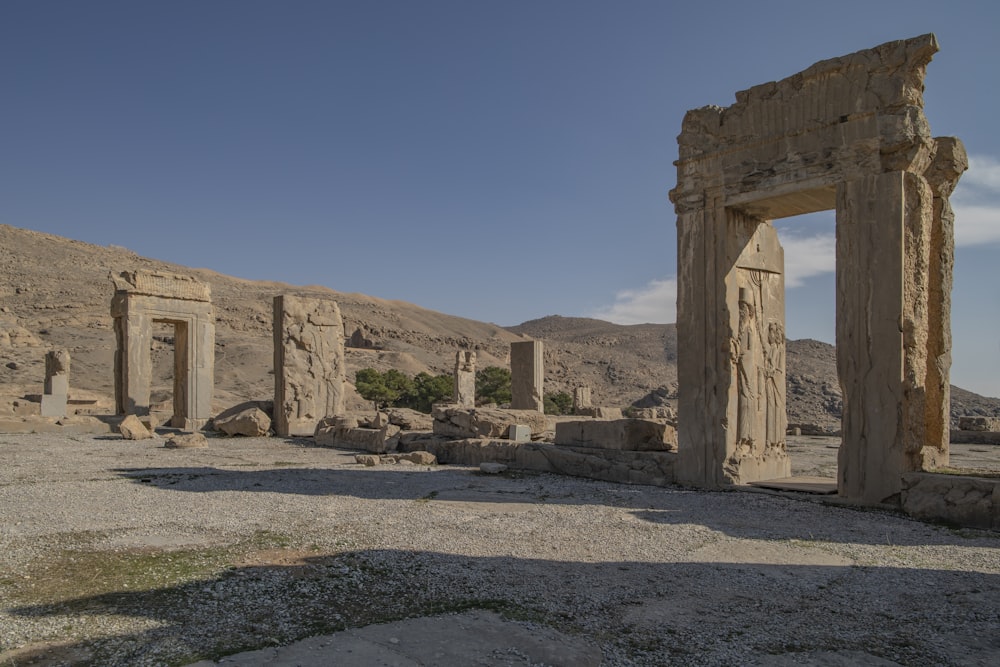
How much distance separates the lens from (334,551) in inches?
187

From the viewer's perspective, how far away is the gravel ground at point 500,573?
3207 millimetres

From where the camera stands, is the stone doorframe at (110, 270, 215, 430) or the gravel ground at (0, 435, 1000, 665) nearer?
the gravel ground at (0, 435, 1000, 665)

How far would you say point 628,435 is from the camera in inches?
343

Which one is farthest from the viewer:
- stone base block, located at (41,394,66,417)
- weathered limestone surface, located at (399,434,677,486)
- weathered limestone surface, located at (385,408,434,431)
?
stone base block, located at (41,394,66,417)

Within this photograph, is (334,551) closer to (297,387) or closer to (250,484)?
(250,484)

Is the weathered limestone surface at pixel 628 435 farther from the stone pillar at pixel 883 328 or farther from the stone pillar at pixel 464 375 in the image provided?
the stone pillar at pixel 464 375

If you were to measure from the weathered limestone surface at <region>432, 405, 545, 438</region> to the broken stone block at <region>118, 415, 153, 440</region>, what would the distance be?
701 centimetres

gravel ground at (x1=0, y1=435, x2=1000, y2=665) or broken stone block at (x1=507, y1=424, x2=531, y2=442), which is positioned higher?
broken stone block at (x1=507, y1=424, x2=531, y2=442)

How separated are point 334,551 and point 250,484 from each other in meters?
3.80

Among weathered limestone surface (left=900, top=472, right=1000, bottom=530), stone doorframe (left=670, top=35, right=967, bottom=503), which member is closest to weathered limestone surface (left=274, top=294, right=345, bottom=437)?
stone doorframe (left=670, top=35, right=967, bottom=503)

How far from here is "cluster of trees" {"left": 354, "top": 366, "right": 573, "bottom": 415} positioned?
1246 inches

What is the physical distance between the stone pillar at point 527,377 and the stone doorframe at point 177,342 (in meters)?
8.13

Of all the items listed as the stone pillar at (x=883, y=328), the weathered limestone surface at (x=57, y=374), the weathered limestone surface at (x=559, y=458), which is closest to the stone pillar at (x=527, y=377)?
the weathered limestone surface at (x=559, y=458)

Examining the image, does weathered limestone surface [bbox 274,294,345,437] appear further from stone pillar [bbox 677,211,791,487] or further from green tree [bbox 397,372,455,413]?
green tree [bbox 397,372,455,413]
